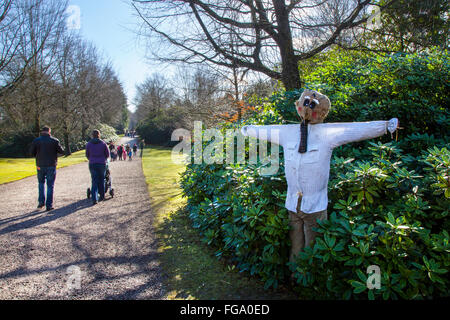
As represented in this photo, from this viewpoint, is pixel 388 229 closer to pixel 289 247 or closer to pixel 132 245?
pixel 289 247

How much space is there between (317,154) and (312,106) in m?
0.43

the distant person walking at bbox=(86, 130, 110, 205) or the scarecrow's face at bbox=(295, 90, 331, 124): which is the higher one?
the scarecrow's face at bbox=(295, 90, 331, 124)

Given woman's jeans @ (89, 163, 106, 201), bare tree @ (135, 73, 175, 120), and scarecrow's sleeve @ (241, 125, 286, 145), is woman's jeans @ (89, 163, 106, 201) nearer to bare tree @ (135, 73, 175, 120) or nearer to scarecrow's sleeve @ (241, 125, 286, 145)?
scarecrow's sleeve @ (241, 125, 286, 145)

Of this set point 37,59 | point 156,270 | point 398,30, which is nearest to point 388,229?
point 156,270

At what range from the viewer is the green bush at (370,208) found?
7.46ft

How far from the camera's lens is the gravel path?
317cm

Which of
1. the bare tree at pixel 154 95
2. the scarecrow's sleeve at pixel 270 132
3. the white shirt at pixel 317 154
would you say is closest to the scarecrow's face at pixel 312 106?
the white shirt at pixel 317 154

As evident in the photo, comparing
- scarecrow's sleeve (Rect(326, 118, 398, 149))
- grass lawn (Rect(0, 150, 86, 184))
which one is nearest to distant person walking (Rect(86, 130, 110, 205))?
scarecrow's sleeve (Rect(326, 118, 398, 149))

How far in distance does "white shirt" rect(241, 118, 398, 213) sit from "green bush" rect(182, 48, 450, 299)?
0.77ft

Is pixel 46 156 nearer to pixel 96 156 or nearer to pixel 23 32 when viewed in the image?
pixel 96 156

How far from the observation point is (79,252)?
4215 mm

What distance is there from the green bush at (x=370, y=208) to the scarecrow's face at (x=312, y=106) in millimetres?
640

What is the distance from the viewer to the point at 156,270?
11.9 ft

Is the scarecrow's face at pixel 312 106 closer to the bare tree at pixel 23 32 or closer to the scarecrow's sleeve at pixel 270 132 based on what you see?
the scarecrow's sleeve at pixel 270 132
